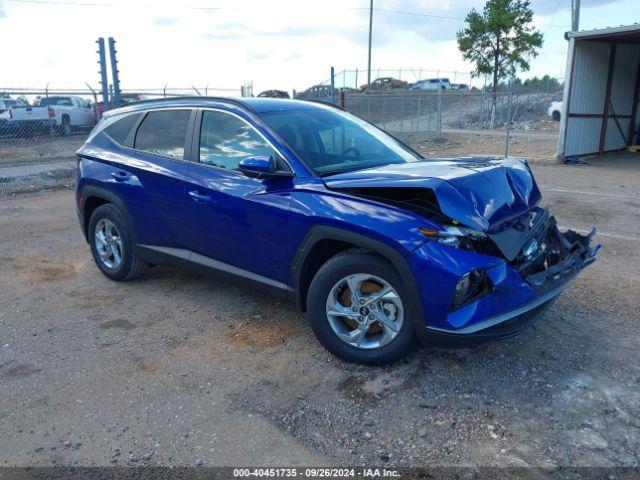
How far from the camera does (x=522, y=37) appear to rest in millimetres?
30250

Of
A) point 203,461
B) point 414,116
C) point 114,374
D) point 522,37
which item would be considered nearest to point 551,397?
point 203,461

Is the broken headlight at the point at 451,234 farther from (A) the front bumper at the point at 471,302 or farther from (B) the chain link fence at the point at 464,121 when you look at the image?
(B) the chain link fence at the point at 464,121

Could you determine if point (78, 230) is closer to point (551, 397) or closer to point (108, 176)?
point (108, 176)

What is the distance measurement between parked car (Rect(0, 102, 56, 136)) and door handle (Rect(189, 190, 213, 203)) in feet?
55.2

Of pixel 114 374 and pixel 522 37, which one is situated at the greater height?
pixel 522 37

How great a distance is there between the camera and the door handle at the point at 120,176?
16.5ft

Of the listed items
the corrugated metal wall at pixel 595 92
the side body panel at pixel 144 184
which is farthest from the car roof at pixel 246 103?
the corrugated metal wall at pixel 595 92

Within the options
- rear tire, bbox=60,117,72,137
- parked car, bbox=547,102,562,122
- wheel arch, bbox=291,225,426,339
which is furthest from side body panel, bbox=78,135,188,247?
parked car, bbox=547,102,562,122

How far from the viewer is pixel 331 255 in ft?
12.6

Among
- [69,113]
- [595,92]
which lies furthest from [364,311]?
[69,113]

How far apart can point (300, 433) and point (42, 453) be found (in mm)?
1369

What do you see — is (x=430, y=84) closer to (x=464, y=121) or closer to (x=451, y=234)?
(x=464, y=121)

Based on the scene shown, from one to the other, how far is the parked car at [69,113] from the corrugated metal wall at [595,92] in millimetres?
16731

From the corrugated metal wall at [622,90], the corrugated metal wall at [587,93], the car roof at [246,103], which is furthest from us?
the corrugated metal wall at [622,90]
